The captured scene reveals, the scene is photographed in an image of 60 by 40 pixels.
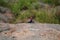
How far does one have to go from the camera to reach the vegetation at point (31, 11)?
13930mm

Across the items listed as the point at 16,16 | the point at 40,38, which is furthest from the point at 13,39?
the point at 16,16

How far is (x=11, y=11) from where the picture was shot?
17.2m

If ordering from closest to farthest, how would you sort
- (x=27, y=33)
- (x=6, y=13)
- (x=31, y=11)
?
(x=27, y=33) < (x=31, y=11) < (x=6, y=13)

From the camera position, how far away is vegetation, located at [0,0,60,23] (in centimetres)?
1393

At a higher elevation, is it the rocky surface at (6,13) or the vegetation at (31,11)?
the vegetation at (31,11)

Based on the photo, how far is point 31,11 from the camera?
54.7 feet

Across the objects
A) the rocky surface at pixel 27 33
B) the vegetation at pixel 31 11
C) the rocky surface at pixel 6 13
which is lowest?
the rocky surface at pixel 6 13

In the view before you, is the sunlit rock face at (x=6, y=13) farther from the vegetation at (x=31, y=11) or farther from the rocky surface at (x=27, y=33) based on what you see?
the rocky surface at (x=27, y=33)

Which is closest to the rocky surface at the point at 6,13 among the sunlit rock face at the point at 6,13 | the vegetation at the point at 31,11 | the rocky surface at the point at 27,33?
the sunlit rock face at the point at 6,13

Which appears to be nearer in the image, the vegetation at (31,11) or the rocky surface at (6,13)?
the vegetation at (31,11)

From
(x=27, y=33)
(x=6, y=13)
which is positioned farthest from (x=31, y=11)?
(x=27, y=33)

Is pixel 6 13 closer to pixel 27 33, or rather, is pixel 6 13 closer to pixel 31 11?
pixel 31 11

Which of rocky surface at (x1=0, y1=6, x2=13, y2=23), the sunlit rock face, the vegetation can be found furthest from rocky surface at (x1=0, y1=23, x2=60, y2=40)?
the sunlit rock face

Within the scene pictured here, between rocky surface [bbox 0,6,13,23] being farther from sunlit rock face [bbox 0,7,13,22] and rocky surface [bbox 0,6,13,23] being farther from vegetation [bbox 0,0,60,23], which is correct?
vegetation [bbox 0,0,60,23]
